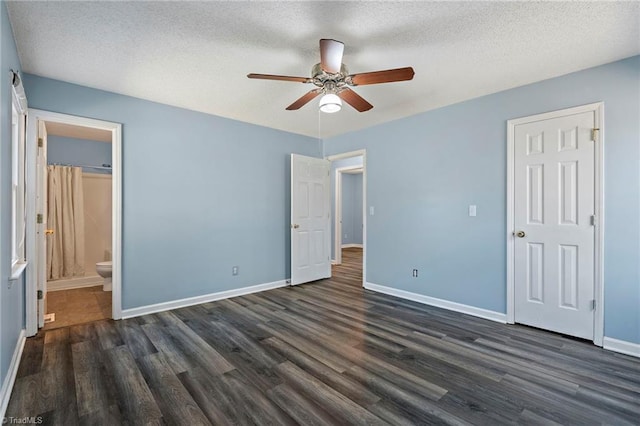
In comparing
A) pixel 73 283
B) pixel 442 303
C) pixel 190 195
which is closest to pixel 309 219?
pixel 190 195

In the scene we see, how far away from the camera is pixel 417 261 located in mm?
3920

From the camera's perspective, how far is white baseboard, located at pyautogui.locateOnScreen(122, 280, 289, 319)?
3350mm

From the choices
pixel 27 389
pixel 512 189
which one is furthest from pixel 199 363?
pixel 512 189

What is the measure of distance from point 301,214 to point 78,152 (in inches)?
150

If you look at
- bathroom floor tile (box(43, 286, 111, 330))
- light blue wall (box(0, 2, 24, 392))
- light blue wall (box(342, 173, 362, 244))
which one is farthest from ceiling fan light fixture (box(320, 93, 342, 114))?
light blue wall (box(342, 173, 362, 244))

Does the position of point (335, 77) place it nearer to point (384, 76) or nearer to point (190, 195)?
point (384, 76)

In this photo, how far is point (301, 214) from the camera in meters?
4.75

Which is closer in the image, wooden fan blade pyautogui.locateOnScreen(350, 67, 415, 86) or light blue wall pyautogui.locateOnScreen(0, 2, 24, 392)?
light blue wall pyautogui.locateOnScreen(0, 2, 24, 392)

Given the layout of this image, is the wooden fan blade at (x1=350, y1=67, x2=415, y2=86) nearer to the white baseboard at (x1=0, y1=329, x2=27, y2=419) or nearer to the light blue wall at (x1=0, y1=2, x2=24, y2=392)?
the light blue wall at (x1=0, y1=2, x2=24, y2=392)

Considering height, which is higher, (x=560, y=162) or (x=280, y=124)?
(x=280, y=124)

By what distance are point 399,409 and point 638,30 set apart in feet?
10.2

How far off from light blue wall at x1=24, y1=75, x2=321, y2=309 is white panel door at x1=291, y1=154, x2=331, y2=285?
19 cm

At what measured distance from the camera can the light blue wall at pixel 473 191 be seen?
2494 mm

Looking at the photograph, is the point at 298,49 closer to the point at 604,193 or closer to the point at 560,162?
the point at 560,162
